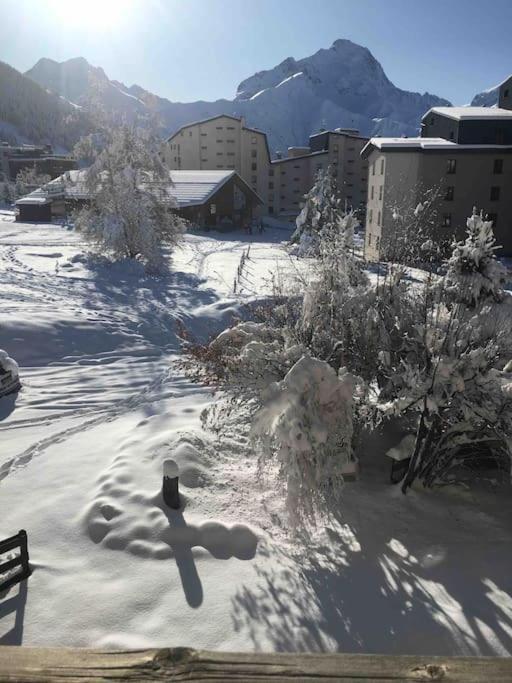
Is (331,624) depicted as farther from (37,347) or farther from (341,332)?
(37,347)

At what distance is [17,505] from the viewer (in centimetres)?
838

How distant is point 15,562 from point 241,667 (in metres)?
5.87

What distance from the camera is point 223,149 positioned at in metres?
70.8

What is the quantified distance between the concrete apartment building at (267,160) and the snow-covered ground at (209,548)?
6249 centimetres

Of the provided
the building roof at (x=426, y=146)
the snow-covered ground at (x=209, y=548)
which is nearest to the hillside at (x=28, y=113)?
the building roof at (x=426, y=146)

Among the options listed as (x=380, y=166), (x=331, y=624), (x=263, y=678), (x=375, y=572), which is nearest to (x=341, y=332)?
(x=375, y=572)

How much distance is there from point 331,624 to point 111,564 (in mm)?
3021

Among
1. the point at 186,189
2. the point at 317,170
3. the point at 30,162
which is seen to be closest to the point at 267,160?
the point at 317,170

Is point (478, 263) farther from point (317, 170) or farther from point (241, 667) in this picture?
point (317, 170)

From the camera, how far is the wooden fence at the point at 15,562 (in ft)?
20.7

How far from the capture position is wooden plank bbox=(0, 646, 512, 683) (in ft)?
5.47

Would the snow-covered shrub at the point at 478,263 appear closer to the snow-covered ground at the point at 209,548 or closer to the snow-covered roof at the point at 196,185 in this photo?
the snow-covered ground at the point at 209,548

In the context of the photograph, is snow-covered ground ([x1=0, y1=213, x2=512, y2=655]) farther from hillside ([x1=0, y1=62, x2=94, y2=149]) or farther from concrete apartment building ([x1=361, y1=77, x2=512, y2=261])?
hillside ([x1=0, y1=62, x2=94, y2=149])

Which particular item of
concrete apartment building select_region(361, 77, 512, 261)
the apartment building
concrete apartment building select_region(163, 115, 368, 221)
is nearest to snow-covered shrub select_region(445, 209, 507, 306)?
concrete apartment building select_region(361, 77, 512, 261)
